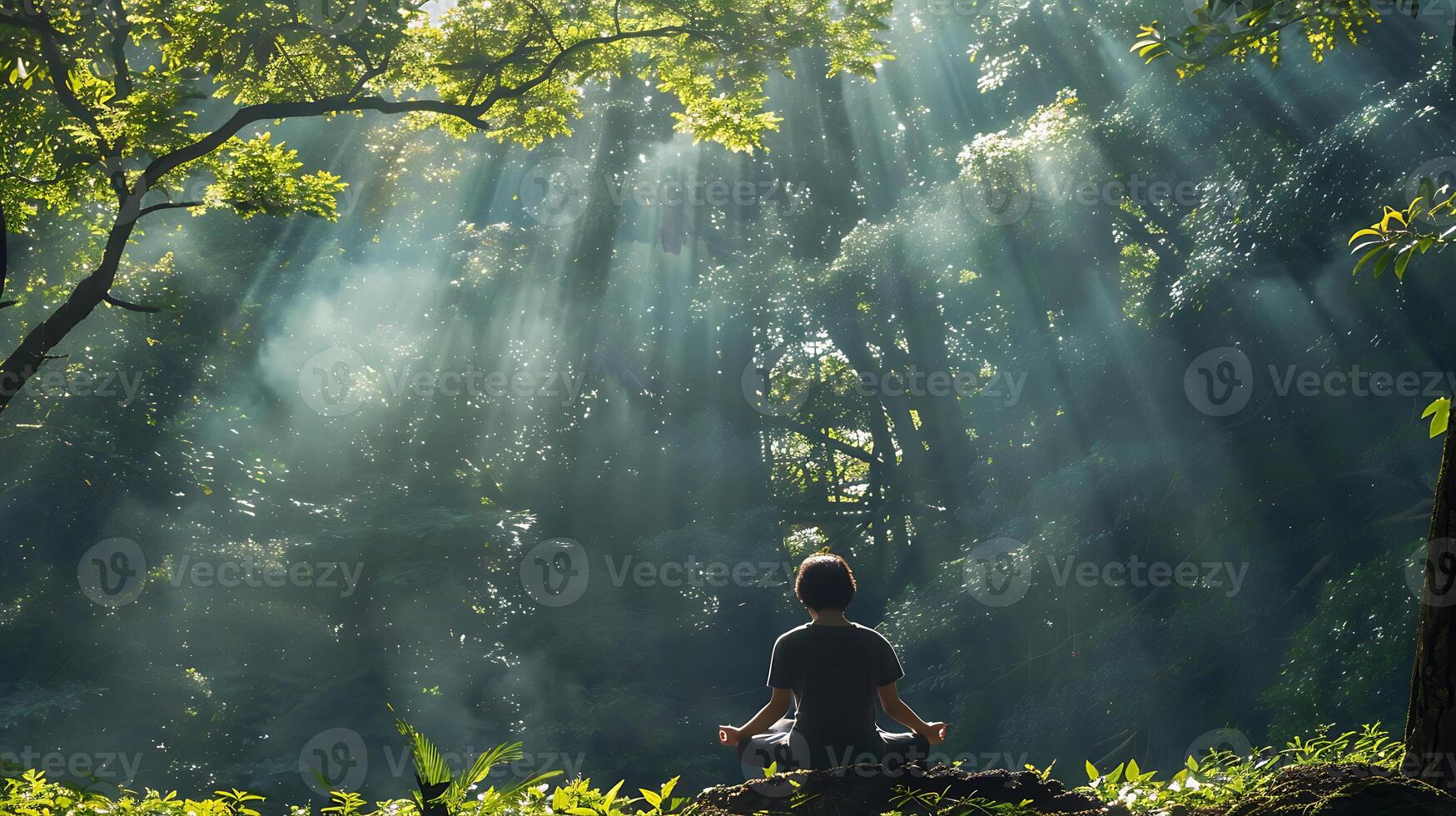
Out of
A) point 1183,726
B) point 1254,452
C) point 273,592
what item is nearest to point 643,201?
point 273,592

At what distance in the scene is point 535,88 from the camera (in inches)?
333

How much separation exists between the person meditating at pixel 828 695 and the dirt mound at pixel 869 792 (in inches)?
30.5

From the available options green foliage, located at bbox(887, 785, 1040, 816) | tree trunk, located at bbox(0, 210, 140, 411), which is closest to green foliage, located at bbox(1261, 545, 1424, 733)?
green foliage, located at bbox(887, 785, 1040, 816)

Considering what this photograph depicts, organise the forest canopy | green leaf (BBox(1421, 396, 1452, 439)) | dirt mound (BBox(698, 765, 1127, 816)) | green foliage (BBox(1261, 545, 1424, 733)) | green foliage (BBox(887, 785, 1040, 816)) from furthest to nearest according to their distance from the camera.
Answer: green foliage (BBox(1261, 545, 1424, 733))
the forest canopy
green leaf (BBox(1421, 396, 1452, 439))
dirt mound (BBox(698, 765, 1127, 816))
green foliage (BBox(887, 785, 1040, 816))

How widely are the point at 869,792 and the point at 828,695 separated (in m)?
0.99

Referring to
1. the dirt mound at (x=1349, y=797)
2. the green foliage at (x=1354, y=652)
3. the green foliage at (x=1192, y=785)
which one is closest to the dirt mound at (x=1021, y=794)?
the dirt mound at (x=1349, y=797)

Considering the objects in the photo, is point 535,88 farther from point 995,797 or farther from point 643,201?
point 643,201

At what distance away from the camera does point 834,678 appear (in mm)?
4297

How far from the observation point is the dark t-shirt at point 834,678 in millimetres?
4254

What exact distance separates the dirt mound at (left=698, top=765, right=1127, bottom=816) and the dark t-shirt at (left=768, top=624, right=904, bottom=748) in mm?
779

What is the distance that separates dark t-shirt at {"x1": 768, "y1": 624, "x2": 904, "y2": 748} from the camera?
4.25 meters

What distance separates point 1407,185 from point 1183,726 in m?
7.69

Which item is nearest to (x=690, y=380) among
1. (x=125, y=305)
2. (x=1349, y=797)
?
(x=125, y=305)

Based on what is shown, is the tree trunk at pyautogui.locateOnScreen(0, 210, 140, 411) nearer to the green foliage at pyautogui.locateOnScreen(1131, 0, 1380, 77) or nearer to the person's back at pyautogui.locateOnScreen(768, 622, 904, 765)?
the person's back at pyautogui.locateOnScreen(768, 622, 904, 765)
